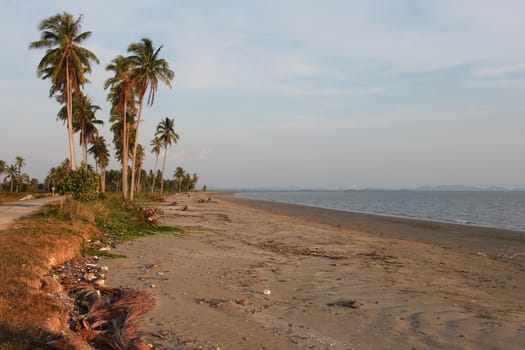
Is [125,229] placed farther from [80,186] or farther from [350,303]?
[350,303]

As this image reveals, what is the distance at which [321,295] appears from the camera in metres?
7.81

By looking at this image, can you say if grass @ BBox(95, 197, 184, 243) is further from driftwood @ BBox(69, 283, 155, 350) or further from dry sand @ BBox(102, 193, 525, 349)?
driftwood @ BBox(69, 283, 155, 350)

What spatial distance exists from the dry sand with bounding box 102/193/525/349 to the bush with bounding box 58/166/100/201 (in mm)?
6518

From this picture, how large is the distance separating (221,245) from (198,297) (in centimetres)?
666

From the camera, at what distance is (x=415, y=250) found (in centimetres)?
1502

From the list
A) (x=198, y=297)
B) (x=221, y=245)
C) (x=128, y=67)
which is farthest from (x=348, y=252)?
(x=128, y=67)

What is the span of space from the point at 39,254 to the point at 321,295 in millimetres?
6073

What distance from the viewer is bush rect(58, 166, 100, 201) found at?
19.1 metres

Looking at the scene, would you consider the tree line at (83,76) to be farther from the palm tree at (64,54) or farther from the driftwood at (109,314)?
the driftwood at (109,314)

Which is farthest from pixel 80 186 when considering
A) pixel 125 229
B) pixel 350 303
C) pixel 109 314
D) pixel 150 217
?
pixel 350 303

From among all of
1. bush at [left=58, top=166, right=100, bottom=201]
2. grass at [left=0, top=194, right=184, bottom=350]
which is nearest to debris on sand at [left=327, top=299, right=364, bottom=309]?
grass at [left=0, top=194, right=184, bottom=350]

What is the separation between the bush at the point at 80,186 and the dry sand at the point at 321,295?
6518 millimetres

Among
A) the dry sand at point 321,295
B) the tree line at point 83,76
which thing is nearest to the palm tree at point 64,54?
the tree line at point 83,76

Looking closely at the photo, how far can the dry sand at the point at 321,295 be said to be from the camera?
5582 millimetres
